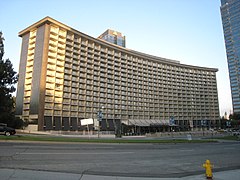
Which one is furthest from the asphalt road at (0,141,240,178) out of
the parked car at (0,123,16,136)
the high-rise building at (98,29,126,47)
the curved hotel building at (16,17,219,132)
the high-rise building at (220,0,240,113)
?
the high-rise building at (220,0,240,113)

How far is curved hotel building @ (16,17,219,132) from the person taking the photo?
64812 mm

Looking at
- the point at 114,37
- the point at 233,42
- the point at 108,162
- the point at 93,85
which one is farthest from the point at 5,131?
the point at 233,42

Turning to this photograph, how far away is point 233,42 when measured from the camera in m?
164

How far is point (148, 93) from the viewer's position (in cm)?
9600

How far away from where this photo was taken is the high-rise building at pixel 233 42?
526 ft

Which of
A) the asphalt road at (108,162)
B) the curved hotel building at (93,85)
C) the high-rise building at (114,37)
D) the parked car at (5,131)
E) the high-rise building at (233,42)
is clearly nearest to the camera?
the asphalt road at (108,162)

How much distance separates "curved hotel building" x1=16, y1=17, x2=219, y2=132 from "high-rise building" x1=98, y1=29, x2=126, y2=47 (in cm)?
3719

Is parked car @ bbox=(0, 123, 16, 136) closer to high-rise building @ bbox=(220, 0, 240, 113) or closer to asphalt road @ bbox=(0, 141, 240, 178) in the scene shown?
asphalt road @ bbox=(0, 141, 240, 178)

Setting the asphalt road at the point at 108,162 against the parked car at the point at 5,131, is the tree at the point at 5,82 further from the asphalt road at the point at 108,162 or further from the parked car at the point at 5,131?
the asphalt road at the point at 108,162

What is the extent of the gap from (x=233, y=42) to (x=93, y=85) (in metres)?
142

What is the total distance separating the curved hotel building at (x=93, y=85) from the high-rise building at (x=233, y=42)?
2519 inches

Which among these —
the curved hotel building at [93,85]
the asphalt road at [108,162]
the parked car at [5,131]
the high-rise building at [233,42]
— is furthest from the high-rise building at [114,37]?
the asphalt road at [108,162]

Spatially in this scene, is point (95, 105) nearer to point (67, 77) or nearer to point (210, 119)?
point (67, 77)

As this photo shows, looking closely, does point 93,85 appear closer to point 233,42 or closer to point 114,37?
point 114,37
